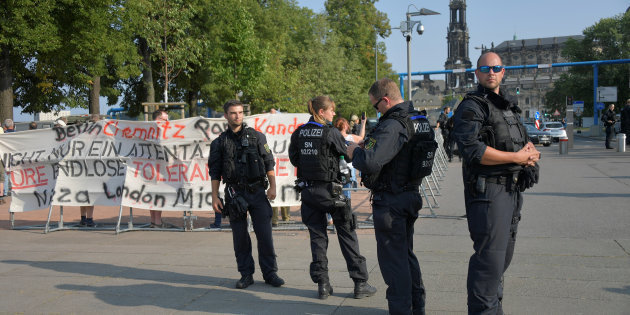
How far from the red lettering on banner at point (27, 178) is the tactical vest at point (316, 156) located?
617 cm

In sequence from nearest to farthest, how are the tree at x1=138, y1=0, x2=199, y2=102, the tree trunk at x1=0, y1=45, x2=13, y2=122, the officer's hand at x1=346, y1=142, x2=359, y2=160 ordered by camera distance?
1. the officer's hand at x1=346, y1=142, x2=359, y2=160
2. the tree trunk at x1=0, y1=45, x2=13, y2=122
3. the tree at x1=138, y1=0, x2=199, y2=102

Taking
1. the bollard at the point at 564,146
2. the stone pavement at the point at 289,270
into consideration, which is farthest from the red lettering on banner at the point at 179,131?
the bollard at the point at 564,146

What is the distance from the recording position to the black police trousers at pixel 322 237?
18.1ft

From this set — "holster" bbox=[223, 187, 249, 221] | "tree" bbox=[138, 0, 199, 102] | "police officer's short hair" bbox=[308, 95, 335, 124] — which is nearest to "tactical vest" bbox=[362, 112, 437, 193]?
"police officer's short hair" bbox=[308, 95, 335, 124]

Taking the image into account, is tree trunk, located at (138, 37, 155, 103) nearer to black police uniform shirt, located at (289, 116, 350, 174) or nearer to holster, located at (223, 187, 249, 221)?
holster, located at (223, 187, 249, 221)

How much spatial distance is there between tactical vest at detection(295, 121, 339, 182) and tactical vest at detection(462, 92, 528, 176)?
167 cm

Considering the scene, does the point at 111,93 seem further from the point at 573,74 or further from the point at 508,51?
the point at 508,51

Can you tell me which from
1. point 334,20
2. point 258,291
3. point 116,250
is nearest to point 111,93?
point 334,20

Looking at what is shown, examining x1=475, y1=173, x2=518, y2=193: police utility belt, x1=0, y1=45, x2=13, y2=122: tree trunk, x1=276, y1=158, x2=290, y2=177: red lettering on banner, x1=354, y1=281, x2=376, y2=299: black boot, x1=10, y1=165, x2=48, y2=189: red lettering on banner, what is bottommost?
x1=354, y1=281, x2=376, y2=299: black boot

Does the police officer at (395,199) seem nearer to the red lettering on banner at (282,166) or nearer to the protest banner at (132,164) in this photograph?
the protest banner at (132,164)

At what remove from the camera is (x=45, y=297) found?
230 inches

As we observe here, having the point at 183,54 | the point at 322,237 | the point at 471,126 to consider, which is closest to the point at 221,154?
the point at 322,237

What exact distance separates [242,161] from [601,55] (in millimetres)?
75494

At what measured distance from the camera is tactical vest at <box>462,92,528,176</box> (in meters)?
4.07
